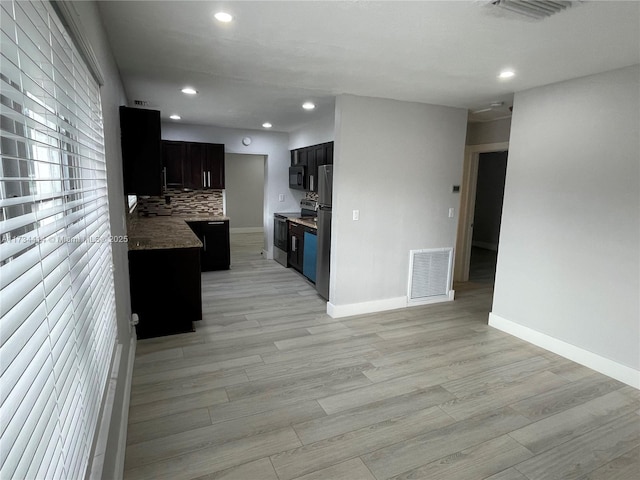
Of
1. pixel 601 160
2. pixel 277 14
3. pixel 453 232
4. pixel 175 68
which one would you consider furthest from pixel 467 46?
pixel 453 232

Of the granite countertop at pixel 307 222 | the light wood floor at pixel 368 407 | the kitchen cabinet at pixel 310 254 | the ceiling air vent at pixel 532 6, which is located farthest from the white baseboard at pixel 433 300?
the ceiling air vent at pixel 532 6

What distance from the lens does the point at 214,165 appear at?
6.13 m

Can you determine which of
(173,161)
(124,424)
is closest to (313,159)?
(173,161)

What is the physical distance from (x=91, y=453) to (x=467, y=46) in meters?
3.04

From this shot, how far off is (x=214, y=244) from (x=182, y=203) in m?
1.23

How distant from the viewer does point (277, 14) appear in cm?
200

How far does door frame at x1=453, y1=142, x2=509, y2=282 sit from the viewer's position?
5301mm

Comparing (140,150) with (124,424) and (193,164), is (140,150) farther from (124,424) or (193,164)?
(193,164)

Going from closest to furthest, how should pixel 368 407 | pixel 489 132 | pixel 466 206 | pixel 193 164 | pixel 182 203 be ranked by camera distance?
1. pixel 368 407
2. pixel 489 132
3. pixel 466 206
4. pixel 193 164
5. pixel 182 203

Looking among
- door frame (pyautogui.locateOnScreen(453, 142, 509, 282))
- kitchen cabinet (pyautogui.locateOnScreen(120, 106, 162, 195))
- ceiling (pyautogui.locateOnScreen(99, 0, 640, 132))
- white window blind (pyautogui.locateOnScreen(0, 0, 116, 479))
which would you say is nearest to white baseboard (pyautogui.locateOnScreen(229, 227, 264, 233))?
door frame (pyautogui.locateOnScreen(453, 142, 509, 282))

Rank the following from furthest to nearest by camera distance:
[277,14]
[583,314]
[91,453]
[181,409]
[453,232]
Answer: [453,232] → [583,314] → [181,409] → [277,14] → [91,453]

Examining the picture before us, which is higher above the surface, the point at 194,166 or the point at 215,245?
the point at 194,166

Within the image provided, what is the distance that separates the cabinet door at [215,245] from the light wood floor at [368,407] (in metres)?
2.23

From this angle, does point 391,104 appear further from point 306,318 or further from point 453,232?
point 306,318
